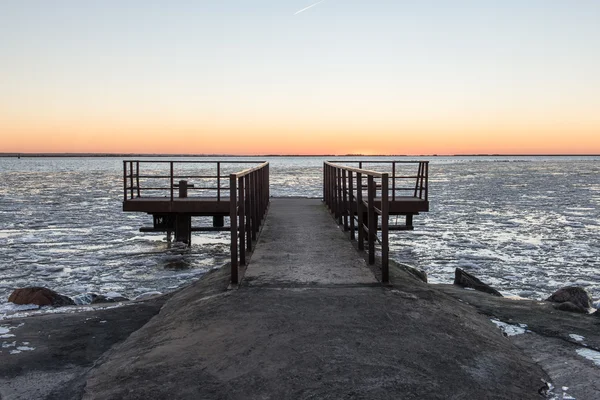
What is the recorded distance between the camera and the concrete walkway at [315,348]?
3559mm

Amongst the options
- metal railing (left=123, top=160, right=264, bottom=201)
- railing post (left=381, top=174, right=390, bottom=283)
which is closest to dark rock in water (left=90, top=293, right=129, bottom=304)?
metal railing (left=123, top=160, right=264, bottom=201)

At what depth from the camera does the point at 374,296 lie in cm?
534

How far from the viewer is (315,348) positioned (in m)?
4.02

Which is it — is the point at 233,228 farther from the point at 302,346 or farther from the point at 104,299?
the point at 104,299

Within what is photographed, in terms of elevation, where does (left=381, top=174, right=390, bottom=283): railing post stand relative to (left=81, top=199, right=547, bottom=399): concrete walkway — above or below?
above

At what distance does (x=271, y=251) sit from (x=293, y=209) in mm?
5327

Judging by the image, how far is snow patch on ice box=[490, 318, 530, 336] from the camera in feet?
18.0

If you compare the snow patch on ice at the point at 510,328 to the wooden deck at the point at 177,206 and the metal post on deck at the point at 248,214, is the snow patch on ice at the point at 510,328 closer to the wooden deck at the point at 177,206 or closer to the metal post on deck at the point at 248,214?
the metal post on deck at the point at 248,214

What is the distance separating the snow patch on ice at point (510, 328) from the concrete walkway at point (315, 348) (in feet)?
0.52

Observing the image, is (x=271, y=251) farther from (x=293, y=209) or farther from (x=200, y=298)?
(x=293, y=209)

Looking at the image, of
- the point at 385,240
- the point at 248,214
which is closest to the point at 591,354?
the point at 385,240

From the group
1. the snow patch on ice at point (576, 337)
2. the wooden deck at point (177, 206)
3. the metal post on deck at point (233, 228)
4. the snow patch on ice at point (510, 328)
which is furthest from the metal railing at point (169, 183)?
the snow patch on ice at point (576, 337)

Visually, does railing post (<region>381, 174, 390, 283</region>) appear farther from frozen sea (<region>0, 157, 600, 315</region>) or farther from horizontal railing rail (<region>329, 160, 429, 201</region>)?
frozen sea (<region>0, 157, 600, 315</region>)

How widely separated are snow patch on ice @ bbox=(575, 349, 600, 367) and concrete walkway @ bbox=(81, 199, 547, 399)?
67 cm
